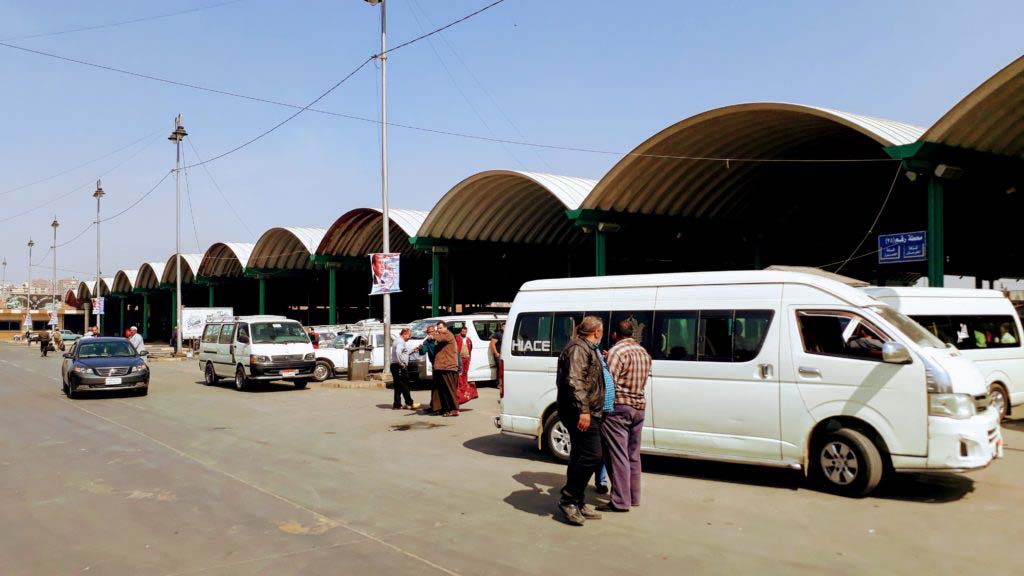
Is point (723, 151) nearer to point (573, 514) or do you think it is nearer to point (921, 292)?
point (921, 292)

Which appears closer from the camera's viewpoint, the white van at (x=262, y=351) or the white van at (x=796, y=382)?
the white van at (x=796, y=382)

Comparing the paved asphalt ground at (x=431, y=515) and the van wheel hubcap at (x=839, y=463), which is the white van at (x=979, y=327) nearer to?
the paved asphalt ground at (x=431, y=515)

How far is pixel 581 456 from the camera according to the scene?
263 inches

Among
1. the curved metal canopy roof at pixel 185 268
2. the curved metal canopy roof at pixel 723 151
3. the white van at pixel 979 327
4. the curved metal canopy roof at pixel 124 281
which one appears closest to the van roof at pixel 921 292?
the white van at pixel 979 327

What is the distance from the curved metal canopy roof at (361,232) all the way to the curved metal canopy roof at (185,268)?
17885mm

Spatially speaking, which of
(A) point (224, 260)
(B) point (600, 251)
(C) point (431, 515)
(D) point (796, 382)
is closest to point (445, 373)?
(C) point (431, 515)

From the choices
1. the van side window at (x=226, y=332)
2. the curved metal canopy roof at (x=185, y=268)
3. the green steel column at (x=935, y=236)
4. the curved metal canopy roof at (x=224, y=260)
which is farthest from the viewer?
the curved metal canopy roof at (x=185, y=268)

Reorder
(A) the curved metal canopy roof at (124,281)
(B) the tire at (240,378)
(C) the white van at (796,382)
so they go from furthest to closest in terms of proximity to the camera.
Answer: (A) the curved metal canopy roof at (124,281), (B) the tire at (240,378), (C) the white van at (796,382)

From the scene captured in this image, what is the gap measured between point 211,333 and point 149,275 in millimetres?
48078

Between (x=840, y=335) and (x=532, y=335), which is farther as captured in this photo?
(x=532, y=335)

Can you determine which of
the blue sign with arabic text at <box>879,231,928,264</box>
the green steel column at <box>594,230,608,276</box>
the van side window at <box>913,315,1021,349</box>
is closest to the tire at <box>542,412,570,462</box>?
the van side window at <box>913,315,1021,349</box>

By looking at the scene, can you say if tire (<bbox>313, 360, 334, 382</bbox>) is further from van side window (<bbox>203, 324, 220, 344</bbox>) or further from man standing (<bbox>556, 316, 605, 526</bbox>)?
man standing (<bbox>556, 316, 605, 526</bbox>)

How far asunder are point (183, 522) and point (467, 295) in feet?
152

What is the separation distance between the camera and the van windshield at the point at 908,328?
771 centimetres
